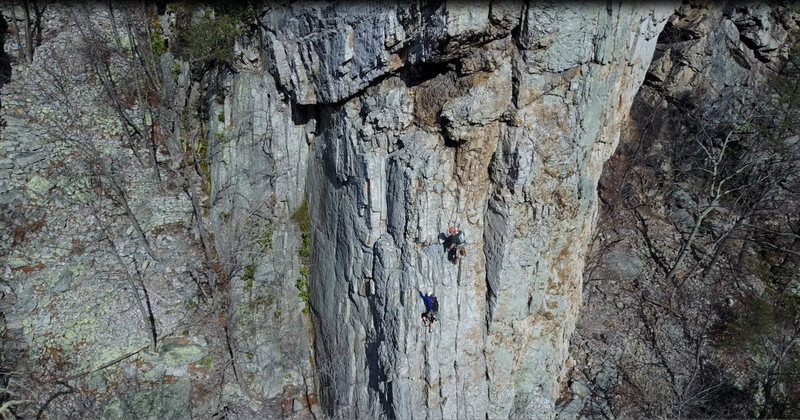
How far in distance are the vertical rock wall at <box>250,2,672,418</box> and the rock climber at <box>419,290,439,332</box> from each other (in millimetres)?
136

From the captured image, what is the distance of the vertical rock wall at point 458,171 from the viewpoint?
10.2 meters

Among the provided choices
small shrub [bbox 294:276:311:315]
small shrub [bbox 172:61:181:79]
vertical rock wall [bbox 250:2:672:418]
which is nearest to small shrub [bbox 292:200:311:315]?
small shrub [bbox 294:276:311:315]

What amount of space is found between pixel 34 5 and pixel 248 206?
852 cm

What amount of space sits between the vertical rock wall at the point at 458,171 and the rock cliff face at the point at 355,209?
4cm

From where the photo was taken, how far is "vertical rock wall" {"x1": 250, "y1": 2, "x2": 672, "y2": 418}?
33.4 feet

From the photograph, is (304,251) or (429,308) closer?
(429,308)

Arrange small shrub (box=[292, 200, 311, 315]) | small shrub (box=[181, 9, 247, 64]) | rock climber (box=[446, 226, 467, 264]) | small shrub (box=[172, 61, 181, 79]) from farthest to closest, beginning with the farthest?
small shrub (box=[172, 61, 181, 79]), small shrub (box=[292, 200, 311, 315]), small shrub (box=[181, 9, 247, 64]), rock climber (box=[446, 226, 467, 264])

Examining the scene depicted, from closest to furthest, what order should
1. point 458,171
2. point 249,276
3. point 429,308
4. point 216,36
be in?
1. point 458,171
2. point 429,308
3. point 216,36
4. point 249,276

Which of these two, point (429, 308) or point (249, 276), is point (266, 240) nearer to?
point (249, 276)

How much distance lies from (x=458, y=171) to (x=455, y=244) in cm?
150

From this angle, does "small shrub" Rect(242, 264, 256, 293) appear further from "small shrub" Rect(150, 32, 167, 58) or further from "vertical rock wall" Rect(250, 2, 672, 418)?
"small shrub" Rect(150, 32, 167, 58)

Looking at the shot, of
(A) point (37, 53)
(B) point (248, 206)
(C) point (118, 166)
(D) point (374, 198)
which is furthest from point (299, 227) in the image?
(A) point (37, 53)

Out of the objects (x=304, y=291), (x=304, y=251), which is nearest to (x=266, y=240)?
(x=304, y=251)

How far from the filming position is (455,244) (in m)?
11.3
